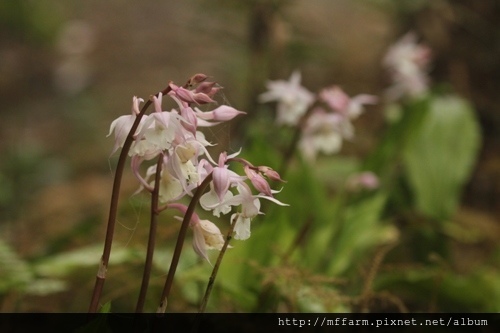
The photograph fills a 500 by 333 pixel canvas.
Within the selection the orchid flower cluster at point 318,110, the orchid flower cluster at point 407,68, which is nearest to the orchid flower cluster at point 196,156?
the orchid flower cluster at point 318,110

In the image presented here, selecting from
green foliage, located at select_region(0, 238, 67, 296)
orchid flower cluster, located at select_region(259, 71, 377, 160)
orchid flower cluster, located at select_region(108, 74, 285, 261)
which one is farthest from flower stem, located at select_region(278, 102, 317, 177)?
orchid flower cluster, located at select_region(108, 74, 285, 261)

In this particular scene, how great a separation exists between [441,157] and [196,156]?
2.01m

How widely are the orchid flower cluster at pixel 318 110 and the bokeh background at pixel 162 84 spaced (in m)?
0.32

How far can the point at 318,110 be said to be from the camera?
2201 mm

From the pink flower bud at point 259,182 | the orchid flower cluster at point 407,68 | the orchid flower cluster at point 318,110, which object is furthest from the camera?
the orchid flower cluster at point 407,68

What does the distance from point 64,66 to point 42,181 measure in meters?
2.34

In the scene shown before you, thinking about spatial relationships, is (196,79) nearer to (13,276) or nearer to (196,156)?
(196,156)

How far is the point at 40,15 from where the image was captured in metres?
5.00

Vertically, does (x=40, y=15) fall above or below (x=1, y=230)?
above

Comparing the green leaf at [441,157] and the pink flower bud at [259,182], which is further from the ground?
the green leaf at [441,157]

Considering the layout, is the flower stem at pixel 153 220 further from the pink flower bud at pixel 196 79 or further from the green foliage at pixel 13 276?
the green foliage at pixel 13 276

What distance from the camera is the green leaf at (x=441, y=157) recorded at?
266cm
